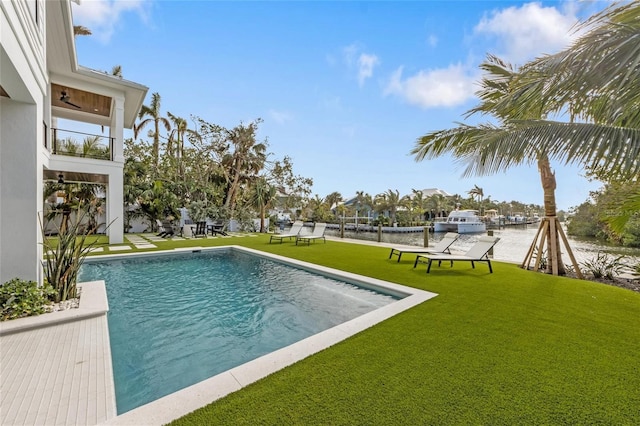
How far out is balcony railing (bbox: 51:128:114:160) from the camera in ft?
36.6

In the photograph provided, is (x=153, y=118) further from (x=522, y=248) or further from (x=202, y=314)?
(x=522, y=248)

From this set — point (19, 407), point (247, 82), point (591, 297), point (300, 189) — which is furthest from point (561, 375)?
point (300, 189)

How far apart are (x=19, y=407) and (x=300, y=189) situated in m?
24.5

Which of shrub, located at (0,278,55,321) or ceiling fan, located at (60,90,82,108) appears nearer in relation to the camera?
shrub, located at (0,278,55,321)

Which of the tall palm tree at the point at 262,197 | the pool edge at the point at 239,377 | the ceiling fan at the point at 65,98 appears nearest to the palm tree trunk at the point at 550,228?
the pool edge at the point at 239,377

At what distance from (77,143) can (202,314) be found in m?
11.5

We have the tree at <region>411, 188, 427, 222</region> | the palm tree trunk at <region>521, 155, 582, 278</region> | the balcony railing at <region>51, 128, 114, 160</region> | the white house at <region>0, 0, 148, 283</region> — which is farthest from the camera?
the tree at <region>411, 188, 427, 222</region>

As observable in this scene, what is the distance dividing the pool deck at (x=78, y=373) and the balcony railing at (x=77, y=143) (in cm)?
990

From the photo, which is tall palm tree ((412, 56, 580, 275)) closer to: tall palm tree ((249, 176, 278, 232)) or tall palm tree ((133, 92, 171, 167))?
tall palm tree ((249, 176, 278, 232))

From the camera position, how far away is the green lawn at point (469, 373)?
2.29m

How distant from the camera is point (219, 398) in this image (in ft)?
8.10

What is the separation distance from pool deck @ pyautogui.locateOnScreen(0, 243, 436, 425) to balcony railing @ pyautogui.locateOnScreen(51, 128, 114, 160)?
990cm

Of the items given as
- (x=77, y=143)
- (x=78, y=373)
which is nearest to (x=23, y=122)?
(x=78, y=373)

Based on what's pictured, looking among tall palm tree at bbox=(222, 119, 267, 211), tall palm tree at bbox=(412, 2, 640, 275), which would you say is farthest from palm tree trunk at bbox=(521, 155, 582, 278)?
tall palm tree at bbox=(222, 119, 267, 211)
